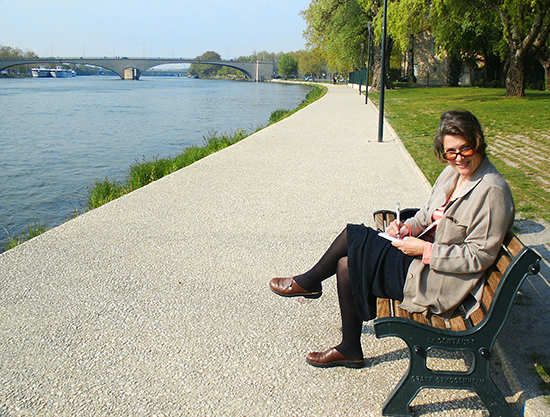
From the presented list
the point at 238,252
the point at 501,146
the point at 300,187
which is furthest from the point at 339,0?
the point at 238,252

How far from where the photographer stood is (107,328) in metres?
3.23

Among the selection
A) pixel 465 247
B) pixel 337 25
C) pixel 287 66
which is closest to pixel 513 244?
pixel 465 247

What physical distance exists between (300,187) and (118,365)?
4597 mm

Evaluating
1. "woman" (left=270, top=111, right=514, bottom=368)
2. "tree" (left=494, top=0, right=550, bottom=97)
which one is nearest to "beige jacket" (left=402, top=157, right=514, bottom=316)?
"woman" (left=270, top=111, right=514, bottom=368)

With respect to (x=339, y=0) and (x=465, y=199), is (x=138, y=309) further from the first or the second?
(x=339, y=0)

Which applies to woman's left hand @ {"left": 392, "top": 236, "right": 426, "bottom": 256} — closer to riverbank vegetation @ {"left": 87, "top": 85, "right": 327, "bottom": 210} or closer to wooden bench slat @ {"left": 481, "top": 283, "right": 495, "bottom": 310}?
wooden bench slat @ {"left": 481, "top": 283, "right": 495, "bottom": 310}

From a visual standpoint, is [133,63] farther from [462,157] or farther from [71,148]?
[462,157]

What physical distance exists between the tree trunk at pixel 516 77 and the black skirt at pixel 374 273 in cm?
2193

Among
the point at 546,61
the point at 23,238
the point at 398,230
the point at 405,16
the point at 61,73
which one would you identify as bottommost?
the point at 23,238

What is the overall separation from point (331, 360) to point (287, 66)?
414ft

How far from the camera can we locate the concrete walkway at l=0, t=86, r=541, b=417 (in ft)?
8.31

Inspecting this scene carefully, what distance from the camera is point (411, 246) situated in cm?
258

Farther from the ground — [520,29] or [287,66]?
[287,66]

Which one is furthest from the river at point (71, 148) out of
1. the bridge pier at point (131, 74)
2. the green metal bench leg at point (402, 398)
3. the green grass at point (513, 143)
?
the bridge pier at point (131, 74)
